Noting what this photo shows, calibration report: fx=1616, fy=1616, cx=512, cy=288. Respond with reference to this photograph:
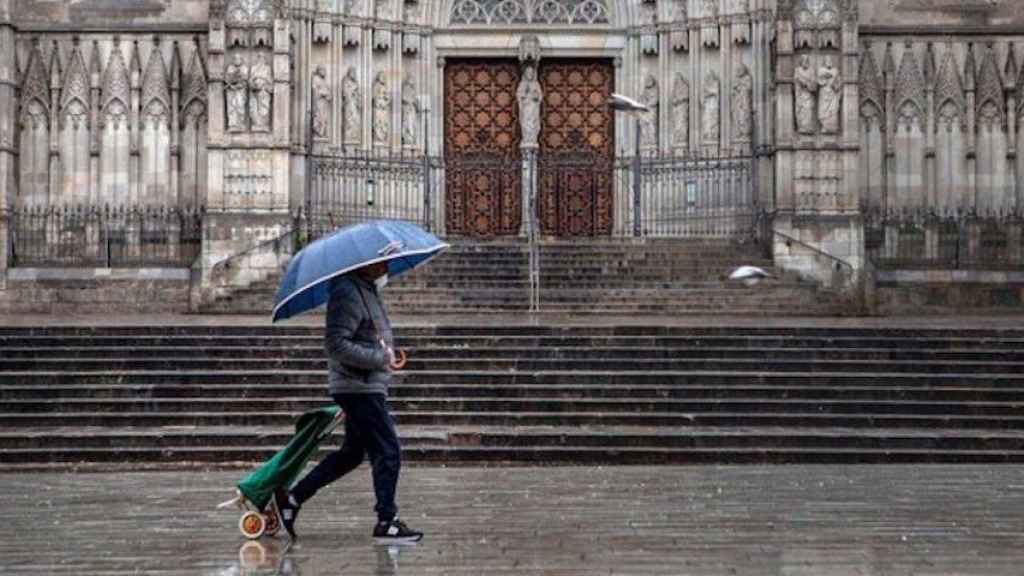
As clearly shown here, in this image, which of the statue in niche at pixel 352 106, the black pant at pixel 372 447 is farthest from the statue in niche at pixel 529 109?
the black pant at pixel 372 447

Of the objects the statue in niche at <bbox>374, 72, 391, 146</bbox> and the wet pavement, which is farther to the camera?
the statue in niche at <bbox>374, 72, 391, 146</bbox>

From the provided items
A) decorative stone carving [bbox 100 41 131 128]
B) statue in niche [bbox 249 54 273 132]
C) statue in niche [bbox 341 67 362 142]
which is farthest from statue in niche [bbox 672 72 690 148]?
decorative stone carving [bbox 100 41 131 128]

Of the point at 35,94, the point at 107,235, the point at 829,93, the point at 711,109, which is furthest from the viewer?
the point at 711,109

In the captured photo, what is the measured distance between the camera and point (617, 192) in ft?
96.9

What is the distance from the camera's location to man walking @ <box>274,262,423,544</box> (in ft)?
31.6

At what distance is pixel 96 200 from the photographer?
93.6 ft

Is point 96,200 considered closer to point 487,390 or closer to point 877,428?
point 487,390

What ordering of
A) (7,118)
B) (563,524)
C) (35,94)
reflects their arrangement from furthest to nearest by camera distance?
1. (35,94)
2. (7,118)
3. (563,524)

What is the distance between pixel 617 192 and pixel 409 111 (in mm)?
4105

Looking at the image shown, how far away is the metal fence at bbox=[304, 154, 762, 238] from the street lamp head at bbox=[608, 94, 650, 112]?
912 mm

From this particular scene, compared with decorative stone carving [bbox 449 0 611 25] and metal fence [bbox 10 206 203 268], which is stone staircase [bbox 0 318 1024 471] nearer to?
metal fence [bbox 10 206 203 268]

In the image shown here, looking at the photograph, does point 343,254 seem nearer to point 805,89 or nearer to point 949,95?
point 805,89

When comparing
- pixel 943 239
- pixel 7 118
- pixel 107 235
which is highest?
pixel 7 118

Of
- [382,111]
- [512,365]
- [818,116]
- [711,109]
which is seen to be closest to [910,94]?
[818,116]
